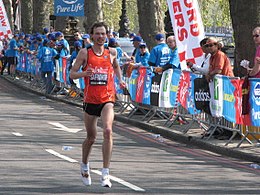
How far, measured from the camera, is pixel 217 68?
16.5 m

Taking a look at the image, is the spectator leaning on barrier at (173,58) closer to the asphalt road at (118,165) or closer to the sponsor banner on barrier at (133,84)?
the asphalt road at (118,165)

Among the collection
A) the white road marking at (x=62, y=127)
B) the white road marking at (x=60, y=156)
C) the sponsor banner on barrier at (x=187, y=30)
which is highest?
the sponsor banner on barrier at (x=187, y=30)

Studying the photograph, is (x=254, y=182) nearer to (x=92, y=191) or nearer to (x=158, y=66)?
(x=92, y=191)

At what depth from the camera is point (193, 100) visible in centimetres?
1792

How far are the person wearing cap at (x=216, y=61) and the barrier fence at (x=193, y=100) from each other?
0.47ft

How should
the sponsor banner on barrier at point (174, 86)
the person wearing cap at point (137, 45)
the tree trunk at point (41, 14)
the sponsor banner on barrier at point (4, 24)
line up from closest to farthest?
the sponsor banner on barrier at point (174, 86) → the person wearing cap at point (137, 45) → the sponsor banner on barrier at point (4, 24) → the tree trunk at point (41, 14)

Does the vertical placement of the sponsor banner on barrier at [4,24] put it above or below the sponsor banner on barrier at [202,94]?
above

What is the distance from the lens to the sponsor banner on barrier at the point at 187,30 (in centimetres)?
1783

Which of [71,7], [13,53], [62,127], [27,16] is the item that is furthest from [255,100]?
[27,16]

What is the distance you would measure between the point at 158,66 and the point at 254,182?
28.1ft

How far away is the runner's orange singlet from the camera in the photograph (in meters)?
11.8

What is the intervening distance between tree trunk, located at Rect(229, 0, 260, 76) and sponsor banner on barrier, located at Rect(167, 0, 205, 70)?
2.25ft

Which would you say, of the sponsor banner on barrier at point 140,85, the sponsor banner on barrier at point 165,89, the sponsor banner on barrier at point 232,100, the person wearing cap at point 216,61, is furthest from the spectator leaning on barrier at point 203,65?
the sponsor banner on barrier at point 140,85

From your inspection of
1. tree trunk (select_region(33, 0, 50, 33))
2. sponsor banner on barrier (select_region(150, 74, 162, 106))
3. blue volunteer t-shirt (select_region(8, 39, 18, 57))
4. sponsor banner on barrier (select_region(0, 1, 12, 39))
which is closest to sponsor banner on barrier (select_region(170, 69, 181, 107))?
sponsor banner on barrier (select_region(150, 74, 162, 106))
